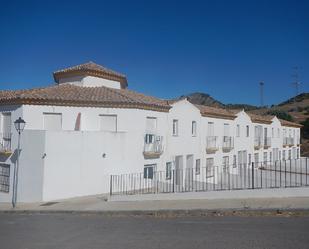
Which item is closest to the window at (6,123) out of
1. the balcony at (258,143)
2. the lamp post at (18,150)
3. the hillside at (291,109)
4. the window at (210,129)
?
the lamp post at (18,150)

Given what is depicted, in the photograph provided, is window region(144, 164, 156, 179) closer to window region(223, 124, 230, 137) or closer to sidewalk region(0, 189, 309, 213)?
sidewalk region(0, 189, 309, 213)

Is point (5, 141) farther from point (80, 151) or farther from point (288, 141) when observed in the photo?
point (288, 141)

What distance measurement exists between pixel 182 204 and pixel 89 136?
24.9ft

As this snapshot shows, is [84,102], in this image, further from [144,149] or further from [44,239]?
[44,239]

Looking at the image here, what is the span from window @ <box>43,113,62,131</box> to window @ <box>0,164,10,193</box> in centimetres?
308

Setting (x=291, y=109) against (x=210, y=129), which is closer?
(x=210, y=129)

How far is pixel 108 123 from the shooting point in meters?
22.8

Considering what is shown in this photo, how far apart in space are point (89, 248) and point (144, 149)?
14296 millimetres

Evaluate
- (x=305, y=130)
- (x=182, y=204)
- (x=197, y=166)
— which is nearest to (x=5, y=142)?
(x=182, y=204)

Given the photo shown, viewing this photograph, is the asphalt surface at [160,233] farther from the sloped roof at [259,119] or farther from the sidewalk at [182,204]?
the sloped roof at [259,119]

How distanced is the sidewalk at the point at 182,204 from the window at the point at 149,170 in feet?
17.8

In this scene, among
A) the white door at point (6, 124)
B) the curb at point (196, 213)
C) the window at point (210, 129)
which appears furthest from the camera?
the window at point (210, 129)

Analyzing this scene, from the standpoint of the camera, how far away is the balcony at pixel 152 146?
921 inches

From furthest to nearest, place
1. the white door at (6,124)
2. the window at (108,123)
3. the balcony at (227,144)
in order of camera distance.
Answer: the balcony at (227,144)
the window at (108,123)
the white door at (6,124)
